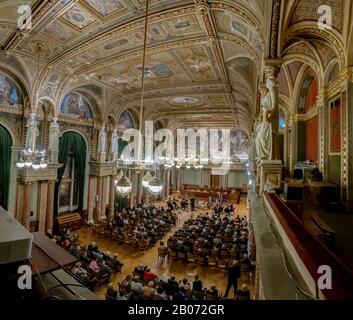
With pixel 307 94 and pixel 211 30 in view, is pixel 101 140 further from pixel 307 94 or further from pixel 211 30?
pixel 307 94

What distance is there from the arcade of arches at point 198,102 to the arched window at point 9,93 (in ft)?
0.17

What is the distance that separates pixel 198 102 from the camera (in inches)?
612

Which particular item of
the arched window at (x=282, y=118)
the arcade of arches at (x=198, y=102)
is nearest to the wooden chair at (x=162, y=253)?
the arcade of arches at (x=198, y=102)

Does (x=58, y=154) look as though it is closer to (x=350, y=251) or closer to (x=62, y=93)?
(x=62, y=93)

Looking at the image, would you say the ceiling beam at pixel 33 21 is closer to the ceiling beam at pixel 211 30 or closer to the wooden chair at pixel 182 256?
the ceiling beam at pixel 211 30

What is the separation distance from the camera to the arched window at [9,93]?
29.5ft

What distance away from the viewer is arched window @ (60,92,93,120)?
11992mm

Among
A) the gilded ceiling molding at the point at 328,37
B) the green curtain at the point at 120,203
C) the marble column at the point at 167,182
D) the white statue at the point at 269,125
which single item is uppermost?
the gilded ceiling molding at the point at 328,37

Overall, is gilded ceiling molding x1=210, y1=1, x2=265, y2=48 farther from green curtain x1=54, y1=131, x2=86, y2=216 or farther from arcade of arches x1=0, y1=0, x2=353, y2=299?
green curtain x1=54, y1=131, x2=86, y2=216

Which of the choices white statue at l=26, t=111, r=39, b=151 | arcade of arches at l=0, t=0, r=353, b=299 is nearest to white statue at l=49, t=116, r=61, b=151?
arcade of arches at l=0, t=0, r=353, b=299

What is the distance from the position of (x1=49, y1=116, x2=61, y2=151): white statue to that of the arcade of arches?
130 millimetres

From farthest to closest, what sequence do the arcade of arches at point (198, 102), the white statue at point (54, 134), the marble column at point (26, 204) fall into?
the white statue at point (54, 134) < the marble column at point (26, 204) < the arcade of arches at point (198, 102)

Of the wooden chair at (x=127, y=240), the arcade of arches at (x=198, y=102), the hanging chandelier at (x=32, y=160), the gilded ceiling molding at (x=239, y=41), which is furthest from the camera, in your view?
the wooden chair at (x=127, y=240)

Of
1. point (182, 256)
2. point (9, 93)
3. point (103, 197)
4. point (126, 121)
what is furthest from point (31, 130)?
point (182, 256)
